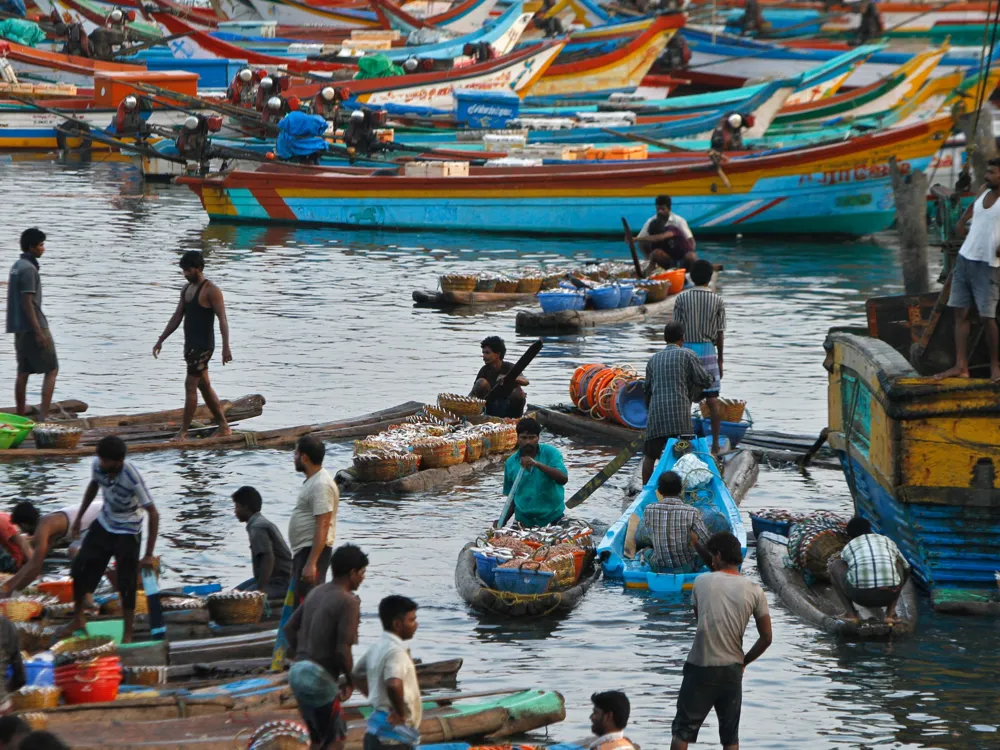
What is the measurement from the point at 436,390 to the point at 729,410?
3769 mm

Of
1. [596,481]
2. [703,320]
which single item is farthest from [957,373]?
[703,320]

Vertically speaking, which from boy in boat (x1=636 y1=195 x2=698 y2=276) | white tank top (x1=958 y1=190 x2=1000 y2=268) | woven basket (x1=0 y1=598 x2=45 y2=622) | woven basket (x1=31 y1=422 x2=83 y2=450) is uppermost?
white tank top (x1=958 y1=190 x2=1000 y2=268)

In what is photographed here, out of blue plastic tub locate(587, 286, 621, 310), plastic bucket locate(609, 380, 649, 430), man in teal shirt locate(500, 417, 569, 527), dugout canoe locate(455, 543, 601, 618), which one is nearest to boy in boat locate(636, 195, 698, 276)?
blue plastic tub locate(587, 286, 621, 310)

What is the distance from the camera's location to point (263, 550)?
1016cm

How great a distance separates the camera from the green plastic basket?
14438 millimetres

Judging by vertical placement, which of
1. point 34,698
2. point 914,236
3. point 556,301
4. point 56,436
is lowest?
point 34,698

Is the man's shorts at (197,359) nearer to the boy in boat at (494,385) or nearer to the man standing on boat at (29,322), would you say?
the man standing on boat at (29,322)

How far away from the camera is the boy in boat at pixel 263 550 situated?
10055mm

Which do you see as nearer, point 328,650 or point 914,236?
point 328,650

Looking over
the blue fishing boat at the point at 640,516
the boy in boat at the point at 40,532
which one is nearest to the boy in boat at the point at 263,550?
the boy in boat at the point at 40,532

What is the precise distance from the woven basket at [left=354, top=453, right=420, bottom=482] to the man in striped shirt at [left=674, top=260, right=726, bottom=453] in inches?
103

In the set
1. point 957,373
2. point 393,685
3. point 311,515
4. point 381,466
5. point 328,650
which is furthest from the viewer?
point 381,466

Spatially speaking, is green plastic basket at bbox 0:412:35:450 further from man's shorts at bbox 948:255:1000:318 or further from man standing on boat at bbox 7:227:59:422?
man's shorts at bbox 948:255:1000:318

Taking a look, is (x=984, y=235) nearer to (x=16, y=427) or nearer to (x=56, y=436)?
(x=56, y=436)
